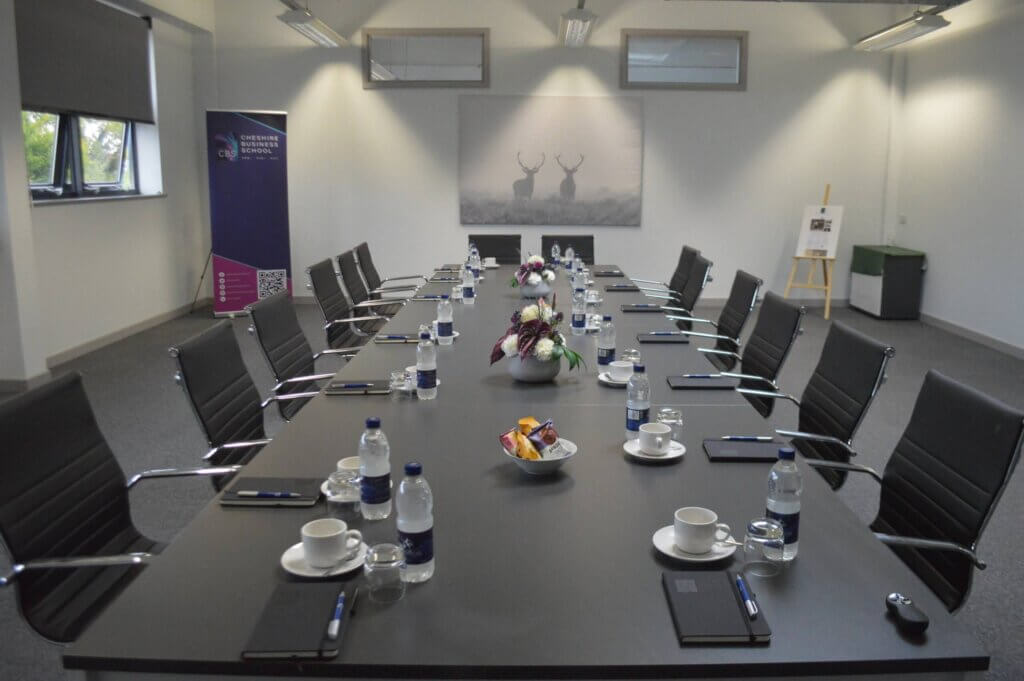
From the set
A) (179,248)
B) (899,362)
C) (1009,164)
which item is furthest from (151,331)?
(1009,164)

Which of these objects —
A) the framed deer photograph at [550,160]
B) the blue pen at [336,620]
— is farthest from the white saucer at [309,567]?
the framed deer photograph at [550,160]

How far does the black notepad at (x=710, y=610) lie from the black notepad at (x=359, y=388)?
1.60m

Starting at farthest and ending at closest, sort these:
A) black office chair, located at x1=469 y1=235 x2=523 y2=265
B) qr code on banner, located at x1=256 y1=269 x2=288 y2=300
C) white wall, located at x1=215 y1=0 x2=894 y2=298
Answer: white wall, located at x1=215 y1=0 x2=894 y2=298, qr code on banner, located at x1=256 y1=269 x2=288 y2=300, black office chair, located at x1=469 y1=235 x2=523 y2=265

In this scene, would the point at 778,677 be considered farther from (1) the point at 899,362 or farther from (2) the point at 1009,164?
(2) the point at 1009,164

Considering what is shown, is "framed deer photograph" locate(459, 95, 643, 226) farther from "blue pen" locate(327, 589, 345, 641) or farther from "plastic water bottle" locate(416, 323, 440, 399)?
"blue pen" locate(327, 589, 345, 641)

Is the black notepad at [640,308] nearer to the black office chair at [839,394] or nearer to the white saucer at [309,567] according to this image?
the black office chair at [839,394]

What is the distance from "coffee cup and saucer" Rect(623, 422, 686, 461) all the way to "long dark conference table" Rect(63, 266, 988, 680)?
4 centimetres

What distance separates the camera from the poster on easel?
9406 millimetres

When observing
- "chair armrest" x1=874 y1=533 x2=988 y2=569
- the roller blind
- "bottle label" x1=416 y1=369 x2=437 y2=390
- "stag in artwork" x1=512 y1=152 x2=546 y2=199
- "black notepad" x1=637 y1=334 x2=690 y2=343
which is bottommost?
"chair armrest" x1=874 y1=533 x2=988 y2=569

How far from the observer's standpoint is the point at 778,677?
144 cm

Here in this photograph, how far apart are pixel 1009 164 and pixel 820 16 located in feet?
9.47

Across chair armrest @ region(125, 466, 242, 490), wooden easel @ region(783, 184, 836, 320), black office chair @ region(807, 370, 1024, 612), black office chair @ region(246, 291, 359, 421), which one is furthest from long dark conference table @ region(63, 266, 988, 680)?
wooden easel @ region(783, 184, 836, 320)

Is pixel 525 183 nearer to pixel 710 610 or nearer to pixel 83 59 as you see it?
pixel 83 59

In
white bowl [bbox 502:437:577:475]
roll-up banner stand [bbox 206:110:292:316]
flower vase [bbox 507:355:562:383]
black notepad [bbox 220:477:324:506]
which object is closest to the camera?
black notepad [bbox 220:477:324:506]
